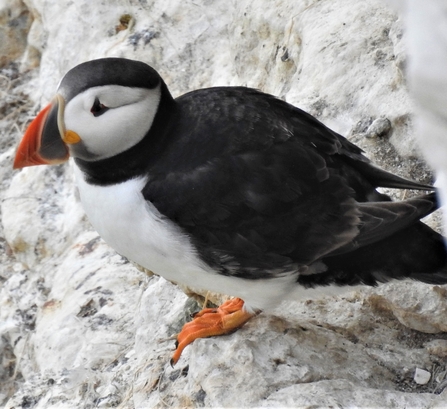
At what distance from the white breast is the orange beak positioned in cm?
22

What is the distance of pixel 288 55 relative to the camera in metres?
4.38

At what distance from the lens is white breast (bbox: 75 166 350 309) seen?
2.83 metres

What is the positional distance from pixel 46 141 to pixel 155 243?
550 millimetres

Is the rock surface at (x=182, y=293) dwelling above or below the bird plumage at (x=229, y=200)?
below

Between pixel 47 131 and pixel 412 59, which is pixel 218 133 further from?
pixel 412 59

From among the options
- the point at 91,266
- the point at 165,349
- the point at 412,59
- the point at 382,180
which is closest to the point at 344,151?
the point at 382,180

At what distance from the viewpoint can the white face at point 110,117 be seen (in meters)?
2.75

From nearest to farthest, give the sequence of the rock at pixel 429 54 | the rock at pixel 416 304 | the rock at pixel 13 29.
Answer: the rock at pixel 429 54, the rock at pixel 416 304, the rock at pixel 13 29

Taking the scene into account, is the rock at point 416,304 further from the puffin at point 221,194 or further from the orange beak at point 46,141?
the orange beak at point 46,141

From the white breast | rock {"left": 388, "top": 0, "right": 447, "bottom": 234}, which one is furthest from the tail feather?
rock {"left": 388, "top": 0, "right": 447, "bottom": 234}

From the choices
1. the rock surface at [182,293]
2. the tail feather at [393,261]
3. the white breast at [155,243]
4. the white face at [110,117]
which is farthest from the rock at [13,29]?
the tail feather at [393,261]

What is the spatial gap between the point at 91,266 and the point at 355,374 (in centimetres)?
223

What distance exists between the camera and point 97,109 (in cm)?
277

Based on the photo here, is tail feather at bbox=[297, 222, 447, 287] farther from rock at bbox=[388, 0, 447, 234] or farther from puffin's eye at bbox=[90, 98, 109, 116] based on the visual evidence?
rock at bbox=[388, 0, 447, 234]
